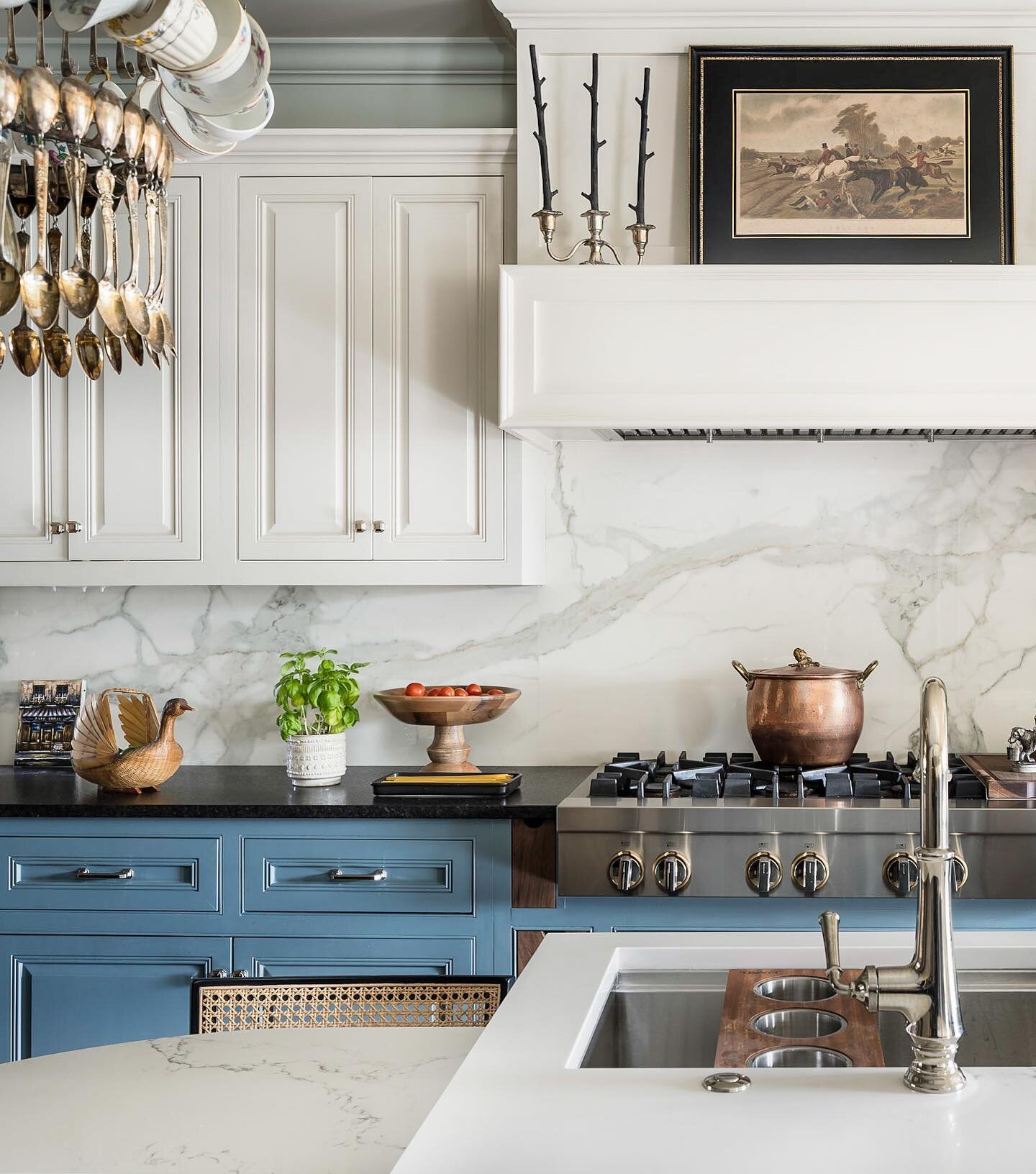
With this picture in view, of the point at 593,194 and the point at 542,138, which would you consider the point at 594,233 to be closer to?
the point at 593,194

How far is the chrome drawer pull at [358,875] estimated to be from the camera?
253 cm

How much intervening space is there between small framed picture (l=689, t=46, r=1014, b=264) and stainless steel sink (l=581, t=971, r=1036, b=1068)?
1856 mm

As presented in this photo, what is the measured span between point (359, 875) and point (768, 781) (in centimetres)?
93

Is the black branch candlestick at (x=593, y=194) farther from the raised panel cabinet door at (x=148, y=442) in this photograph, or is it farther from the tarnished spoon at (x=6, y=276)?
the tarnished spoon at (x=6, y=276)

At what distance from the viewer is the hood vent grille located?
2.93 m

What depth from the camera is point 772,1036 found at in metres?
1.23

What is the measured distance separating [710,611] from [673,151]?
115 cm

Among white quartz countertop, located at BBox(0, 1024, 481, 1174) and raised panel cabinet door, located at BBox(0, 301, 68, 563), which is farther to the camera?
raised panel cabinet door, located at BBox(0, 301, 68, 563)

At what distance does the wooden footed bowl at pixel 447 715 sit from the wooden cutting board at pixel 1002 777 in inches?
43.2

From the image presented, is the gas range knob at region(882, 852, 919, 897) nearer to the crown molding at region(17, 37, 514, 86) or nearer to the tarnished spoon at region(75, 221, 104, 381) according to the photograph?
the tarnished spoon at region(75, 221, 104, 381)

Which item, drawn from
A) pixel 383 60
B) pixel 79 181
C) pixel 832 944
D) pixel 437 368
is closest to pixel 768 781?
pixel 437 368

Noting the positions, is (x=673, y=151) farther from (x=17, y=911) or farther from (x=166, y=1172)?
(x=166, y=1172)

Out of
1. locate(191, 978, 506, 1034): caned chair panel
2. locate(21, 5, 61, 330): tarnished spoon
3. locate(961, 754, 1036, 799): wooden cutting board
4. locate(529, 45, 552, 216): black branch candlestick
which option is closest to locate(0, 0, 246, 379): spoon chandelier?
locate(21, 5, 61, 330): tarnished spoon

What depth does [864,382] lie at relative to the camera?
2.64 metres
